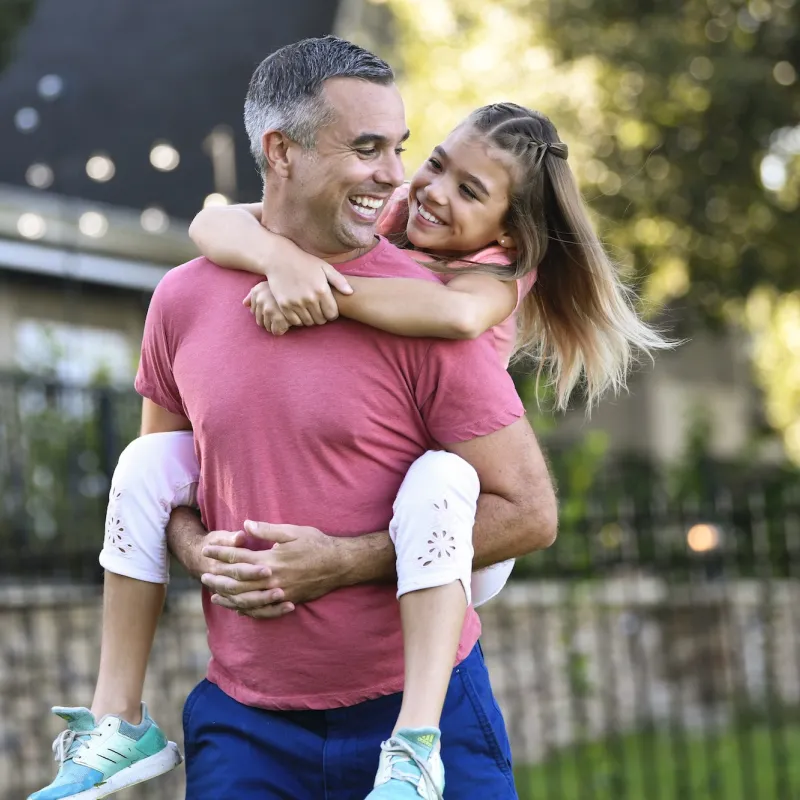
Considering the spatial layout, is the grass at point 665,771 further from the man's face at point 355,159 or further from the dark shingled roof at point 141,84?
the man's face at point 355,159

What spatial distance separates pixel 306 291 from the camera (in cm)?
276

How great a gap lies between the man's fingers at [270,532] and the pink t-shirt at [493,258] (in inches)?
25.2

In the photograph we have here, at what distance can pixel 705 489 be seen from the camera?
32.1 feet

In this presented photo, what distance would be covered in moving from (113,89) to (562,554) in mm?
5502

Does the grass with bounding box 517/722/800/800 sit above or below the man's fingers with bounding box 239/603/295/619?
below

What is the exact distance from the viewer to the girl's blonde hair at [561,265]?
10.3ft

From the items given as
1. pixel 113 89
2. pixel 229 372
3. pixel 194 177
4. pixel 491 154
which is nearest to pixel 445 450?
pixel 229 372

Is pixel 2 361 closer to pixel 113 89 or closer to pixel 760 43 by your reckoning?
pixel 113 89

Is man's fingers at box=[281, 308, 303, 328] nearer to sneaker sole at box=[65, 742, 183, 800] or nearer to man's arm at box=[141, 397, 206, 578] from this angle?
man's arm at box=[141, 397, 206, 578]

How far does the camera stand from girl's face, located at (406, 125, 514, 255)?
127 inches

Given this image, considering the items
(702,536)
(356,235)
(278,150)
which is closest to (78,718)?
(356,235)

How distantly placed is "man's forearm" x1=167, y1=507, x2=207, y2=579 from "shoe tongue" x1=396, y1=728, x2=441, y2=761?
23.1 inches

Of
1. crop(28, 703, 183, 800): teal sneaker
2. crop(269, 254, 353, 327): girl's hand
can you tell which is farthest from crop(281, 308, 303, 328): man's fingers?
crop(28, 703, 183, 800): teal sneaker

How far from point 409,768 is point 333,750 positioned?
1.08 feet
